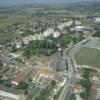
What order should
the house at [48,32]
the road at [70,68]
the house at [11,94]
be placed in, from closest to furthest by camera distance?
the house at [11,94] < the road at [70,68] < the house at [48,32]

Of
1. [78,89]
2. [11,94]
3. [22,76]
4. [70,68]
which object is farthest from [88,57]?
[11,94]

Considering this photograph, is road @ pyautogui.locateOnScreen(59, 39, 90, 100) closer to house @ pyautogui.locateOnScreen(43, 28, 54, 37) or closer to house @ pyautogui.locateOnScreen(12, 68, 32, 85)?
house @ pyautogui.locateOnScreen(12, 68, 32, 85)

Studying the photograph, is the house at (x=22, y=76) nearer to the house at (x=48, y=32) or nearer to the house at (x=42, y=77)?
the house at (x=42, y=77)

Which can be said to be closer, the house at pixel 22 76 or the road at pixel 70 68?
the road at pixel 70 68

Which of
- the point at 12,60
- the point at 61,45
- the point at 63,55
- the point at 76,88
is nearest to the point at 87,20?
the point at 61,45

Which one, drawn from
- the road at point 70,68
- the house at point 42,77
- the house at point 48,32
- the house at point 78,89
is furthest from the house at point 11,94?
the house at point 48,32

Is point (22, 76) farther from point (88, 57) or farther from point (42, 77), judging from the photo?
point (88, 57)
